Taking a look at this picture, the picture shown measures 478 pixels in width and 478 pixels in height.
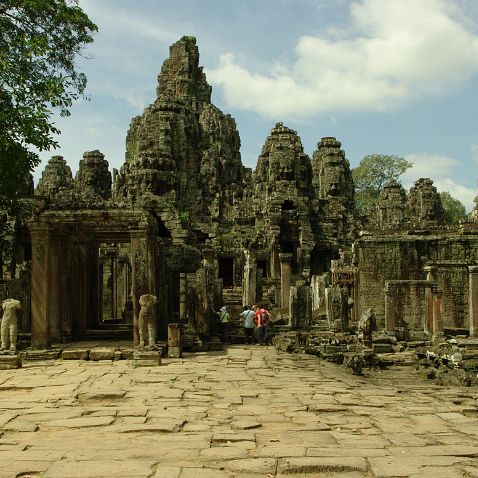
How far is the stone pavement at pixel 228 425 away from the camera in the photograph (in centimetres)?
539

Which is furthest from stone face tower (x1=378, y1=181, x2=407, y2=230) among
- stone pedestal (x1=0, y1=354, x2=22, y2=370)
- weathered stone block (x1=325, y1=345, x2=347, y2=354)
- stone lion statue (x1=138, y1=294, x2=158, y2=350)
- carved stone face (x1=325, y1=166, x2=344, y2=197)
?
stone pedestal (x1=0, y1=354, x2=22, y2=370)

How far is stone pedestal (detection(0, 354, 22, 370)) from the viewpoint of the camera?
12.2 meters

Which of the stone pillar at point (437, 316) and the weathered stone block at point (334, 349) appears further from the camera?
the stone pillar at point (437, 316)

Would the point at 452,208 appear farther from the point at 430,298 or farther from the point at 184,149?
the point at 430,298

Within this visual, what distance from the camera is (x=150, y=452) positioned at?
5.84m

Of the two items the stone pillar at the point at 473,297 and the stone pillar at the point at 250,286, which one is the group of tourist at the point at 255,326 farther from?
the stone pillar at the point at 250,286

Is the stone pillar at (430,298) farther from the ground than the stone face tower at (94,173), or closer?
closer

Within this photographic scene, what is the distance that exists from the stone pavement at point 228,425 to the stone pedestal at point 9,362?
1.35 feet

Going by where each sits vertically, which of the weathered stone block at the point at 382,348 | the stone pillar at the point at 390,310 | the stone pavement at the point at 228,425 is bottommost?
the weathered stone block at the point at 382,348

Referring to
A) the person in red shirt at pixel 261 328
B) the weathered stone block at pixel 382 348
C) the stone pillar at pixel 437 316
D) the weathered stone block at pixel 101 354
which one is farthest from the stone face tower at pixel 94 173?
the weathered stone block at pixel 101 354

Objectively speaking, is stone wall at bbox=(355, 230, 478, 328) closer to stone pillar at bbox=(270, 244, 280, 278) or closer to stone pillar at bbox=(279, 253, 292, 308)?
stone pillar at bbox=(279, 253, 292, 308)

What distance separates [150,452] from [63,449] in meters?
0.84

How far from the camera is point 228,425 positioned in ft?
23.3

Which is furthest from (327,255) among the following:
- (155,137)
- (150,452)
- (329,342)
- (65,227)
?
(150,452)
